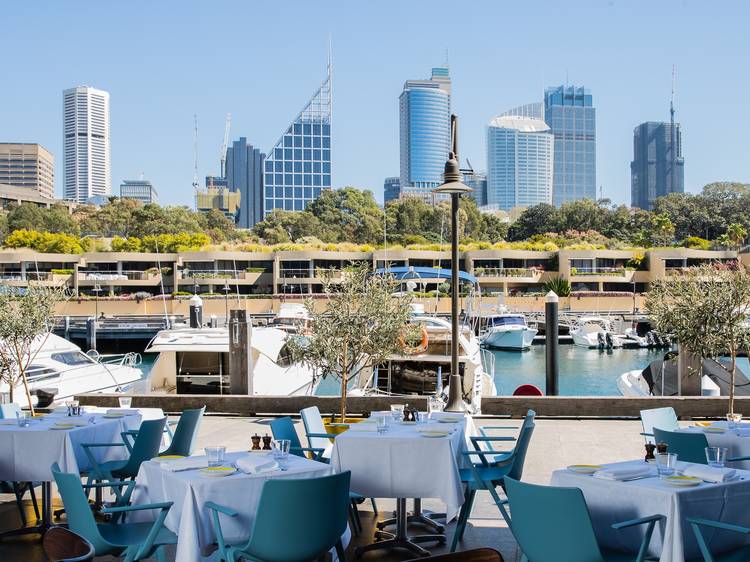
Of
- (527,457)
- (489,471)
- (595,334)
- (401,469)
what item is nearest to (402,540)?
(401,469)

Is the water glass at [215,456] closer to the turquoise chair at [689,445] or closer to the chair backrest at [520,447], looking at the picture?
the chair backrest at [520,447]

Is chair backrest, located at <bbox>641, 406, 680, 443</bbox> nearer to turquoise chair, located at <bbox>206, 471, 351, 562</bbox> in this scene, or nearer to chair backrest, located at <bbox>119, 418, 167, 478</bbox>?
turquoise chair, located at <bbox>206, 471, 351, 562</bbox>

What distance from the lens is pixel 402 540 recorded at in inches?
255

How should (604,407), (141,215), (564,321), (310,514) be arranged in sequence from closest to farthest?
1. (310,514)
2. (604,407)
3. (564,321)
4. (141,215)

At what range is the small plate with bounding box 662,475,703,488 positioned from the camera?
16.3 feet

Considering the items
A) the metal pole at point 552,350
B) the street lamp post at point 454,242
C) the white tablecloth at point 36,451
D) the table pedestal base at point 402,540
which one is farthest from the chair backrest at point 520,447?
the metal pole at point 552,350

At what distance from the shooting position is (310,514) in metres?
4.91

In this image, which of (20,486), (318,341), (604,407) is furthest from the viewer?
(604,407)

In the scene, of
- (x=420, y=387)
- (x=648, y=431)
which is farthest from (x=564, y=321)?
(x=648, y=431)

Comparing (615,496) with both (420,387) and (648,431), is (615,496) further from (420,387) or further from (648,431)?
(420,387)

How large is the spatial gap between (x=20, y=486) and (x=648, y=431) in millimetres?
5485

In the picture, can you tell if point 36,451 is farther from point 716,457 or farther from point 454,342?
point 454,342

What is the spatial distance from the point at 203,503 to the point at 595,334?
4688 cm

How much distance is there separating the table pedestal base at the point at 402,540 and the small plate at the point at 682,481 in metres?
1.92
